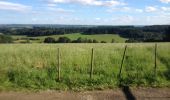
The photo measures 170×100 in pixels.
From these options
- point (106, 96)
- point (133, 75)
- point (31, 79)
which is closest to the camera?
point (106, 96)

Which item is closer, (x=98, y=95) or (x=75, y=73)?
(x=98, y=95)

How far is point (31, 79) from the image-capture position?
526 inches

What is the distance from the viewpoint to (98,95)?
11406 millimetres

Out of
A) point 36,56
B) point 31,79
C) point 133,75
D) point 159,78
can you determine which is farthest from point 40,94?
point 36,56

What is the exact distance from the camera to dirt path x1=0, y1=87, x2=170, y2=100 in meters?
11.0

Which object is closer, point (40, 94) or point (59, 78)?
point (40, 94)

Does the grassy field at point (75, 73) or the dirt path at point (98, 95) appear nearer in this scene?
the dirt path at point (98, 95)

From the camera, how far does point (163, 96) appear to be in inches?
449

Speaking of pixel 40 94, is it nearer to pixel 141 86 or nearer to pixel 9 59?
pixel 141 86

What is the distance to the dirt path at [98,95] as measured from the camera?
11.0 metres

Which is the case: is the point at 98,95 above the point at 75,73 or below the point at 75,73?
below

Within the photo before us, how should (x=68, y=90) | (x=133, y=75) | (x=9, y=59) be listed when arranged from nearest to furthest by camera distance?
(x=68, y=90) → (x=133, y=75) → (x=9, y=59)

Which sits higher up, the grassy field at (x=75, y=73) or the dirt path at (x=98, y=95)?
the grassy field at (x=75, y=73)

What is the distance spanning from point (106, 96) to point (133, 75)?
344cm
